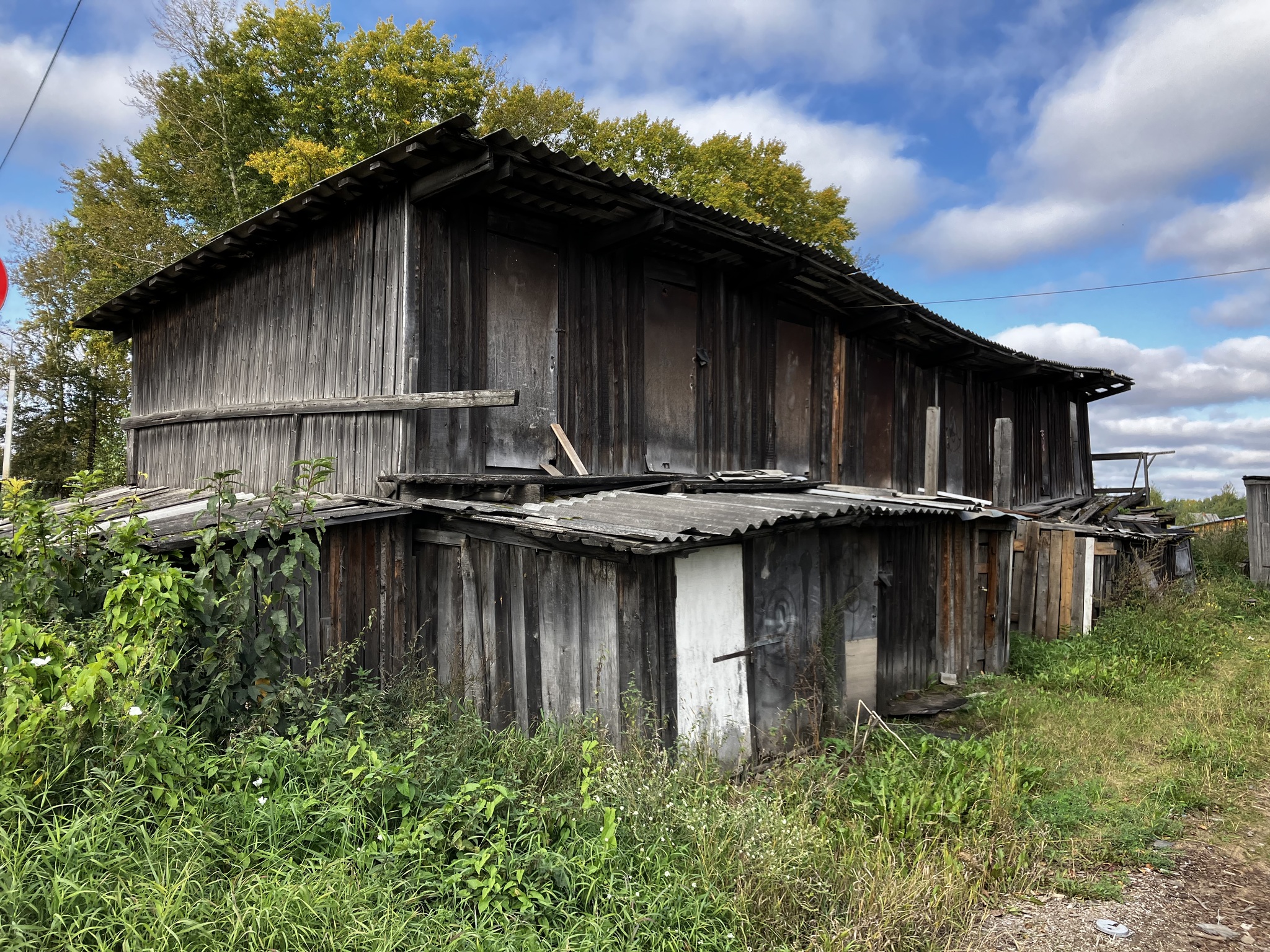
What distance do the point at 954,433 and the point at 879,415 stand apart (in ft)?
10.0

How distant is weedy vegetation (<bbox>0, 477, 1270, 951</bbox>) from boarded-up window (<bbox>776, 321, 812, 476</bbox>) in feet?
17.2

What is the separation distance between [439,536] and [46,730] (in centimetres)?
357

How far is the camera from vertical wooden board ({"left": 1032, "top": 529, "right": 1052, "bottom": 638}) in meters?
10.9

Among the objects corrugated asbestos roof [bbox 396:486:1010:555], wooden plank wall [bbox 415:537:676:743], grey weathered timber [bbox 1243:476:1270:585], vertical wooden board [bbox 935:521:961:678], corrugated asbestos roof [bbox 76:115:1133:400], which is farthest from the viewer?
grey weathered timber [bbox 1243:476:1270:585]

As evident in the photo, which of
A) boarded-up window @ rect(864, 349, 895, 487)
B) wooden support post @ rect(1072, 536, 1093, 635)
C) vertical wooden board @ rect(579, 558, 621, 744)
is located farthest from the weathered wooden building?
wooden support post @ rect(1072, 536, 1093, 635)

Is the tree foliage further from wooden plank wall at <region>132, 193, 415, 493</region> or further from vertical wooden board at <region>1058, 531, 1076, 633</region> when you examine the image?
vertical wooden board at <region>1058, 531, 1076, 633</region>

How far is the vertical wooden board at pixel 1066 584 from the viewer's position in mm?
10734

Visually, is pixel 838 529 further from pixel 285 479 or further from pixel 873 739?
pixel 285 479

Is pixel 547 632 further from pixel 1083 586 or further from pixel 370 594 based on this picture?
pixel 1083 586

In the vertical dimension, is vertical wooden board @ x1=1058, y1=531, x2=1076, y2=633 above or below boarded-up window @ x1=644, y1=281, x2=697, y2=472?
below

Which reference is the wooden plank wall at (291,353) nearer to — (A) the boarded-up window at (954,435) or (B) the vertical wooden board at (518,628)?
(B) the vertical wooden board at (518,628)

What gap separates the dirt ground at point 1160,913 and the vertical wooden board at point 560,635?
3.04 m

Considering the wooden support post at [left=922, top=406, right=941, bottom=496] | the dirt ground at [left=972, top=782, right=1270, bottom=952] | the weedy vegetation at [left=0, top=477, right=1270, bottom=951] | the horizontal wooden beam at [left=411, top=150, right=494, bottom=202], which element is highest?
the horizontal wooden beam at [left=411, top=150, right=494, bottom=202]

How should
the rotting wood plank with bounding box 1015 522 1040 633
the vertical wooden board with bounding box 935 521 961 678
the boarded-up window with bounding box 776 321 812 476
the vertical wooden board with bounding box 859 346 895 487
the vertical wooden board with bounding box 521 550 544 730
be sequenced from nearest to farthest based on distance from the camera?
the vertical wooden board with bounding box 521 550 544 730
the vertical wooden board with bounding box 935 521 961 678
the boarded-up window with bounding box 776 321 812 476
the rotting wood plank with bounding box 1015 522 1040 633
the vertical wooden board with bounding box 859 346 895 487
